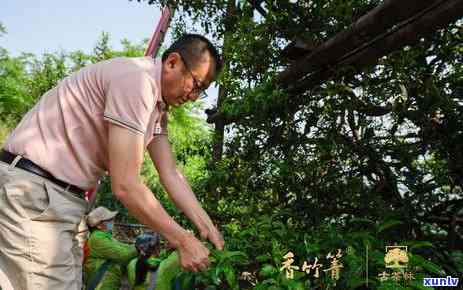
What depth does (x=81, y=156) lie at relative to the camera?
6.18ft

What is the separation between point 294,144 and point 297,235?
110 centimetres

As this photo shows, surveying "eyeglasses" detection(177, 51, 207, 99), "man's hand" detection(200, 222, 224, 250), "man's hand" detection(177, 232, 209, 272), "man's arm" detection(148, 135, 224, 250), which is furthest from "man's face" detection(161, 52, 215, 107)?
"man's hand" detection(200, 222, 224, 250)

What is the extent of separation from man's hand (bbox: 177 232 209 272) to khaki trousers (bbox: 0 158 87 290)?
0.47 m

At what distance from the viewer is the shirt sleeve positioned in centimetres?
173

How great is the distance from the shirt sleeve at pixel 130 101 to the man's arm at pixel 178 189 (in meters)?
0.58

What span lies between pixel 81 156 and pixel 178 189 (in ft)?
2.07

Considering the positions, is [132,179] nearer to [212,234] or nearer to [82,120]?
[82,120]

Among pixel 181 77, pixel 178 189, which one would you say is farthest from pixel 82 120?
pixel 178 189

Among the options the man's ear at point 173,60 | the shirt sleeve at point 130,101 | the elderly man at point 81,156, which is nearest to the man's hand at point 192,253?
the elderly man at point 81,156

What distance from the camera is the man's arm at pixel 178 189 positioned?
2355 mm

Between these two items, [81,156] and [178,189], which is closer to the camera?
[81,156]

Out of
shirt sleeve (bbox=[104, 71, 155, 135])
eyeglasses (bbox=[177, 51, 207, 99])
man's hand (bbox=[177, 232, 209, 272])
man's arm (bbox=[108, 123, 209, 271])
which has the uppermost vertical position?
eyeglasses (bbox=[177, 51, 207, 99])

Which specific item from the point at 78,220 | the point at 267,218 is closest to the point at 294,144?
the point at 267,218

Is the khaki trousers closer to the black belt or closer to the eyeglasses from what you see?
the black belt
